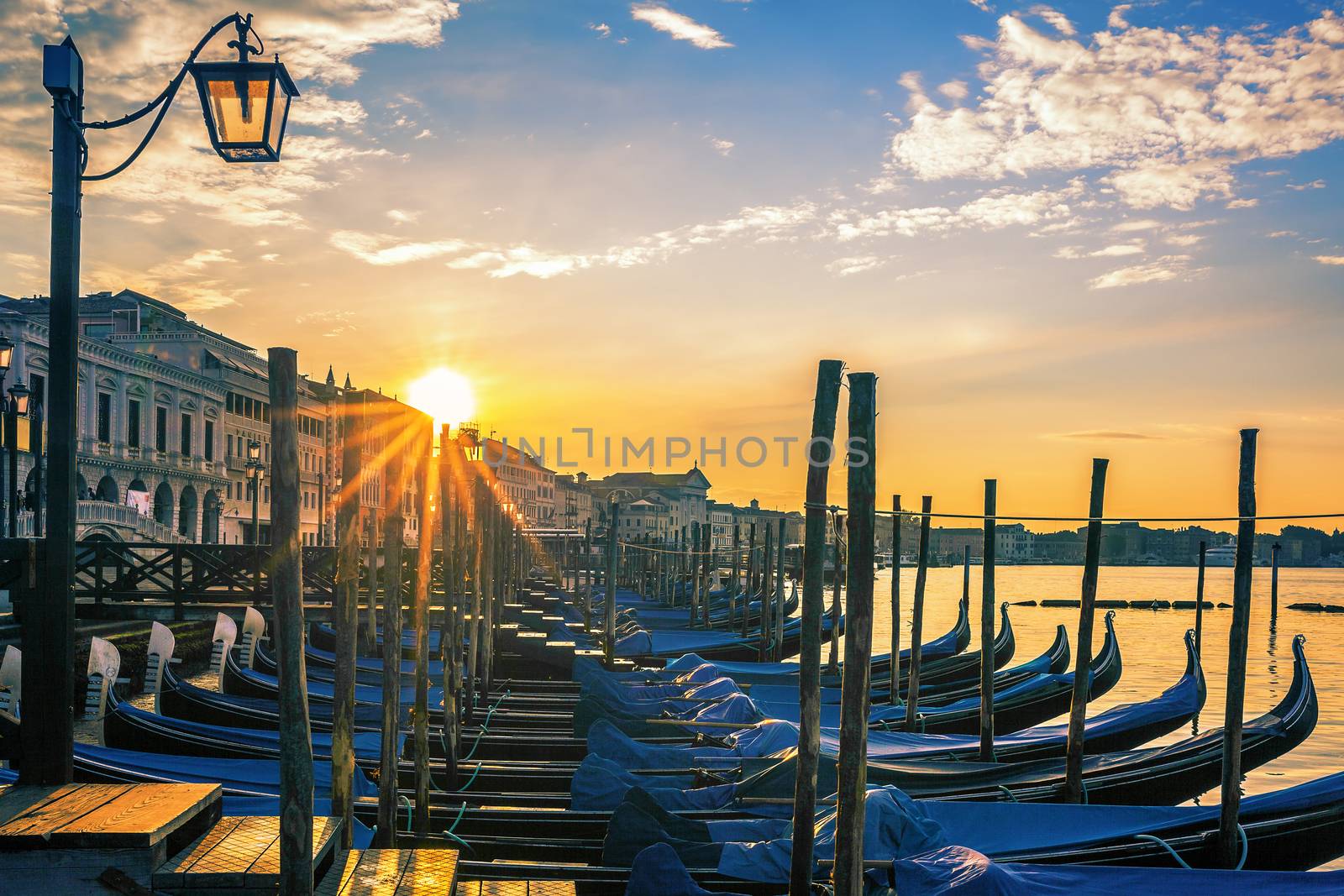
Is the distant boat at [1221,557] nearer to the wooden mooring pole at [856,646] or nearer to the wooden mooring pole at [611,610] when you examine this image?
the wooden mooring pole at [611,610]

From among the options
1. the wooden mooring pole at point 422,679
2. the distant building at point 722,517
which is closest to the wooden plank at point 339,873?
the wooden mooring pole at point 422,679

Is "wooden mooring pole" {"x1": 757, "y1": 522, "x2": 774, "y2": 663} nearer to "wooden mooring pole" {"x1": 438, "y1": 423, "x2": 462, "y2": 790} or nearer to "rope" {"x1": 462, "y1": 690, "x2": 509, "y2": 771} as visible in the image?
"wooden mooring pole" {"x1": 438, "y1": 423, "x2": 462, "y2": 790}

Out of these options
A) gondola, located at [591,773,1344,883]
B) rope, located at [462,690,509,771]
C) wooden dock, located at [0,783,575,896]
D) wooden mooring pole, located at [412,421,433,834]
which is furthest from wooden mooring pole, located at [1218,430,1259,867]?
rope, located at [462,690,509,771]

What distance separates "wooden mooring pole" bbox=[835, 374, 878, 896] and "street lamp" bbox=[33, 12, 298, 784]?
2923 millimetres

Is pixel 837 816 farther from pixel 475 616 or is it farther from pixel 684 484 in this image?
pixel 684 484

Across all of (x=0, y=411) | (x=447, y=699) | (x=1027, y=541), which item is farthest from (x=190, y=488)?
(x=1027, y=541)

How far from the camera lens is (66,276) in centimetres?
438

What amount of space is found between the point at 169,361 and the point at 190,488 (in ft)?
17.4

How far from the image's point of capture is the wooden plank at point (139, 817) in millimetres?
3668

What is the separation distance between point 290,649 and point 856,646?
262cm

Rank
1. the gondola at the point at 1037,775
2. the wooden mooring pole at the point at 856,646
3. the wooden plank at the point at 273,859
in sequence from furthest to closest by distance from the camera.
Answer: the gondola at the point at 1037,775 < the wooden mooring pole at the point at 856,646 < the wooden plank at the point at 273,859

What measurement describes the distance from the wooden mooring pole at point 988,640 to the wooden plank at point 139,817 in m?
6.38

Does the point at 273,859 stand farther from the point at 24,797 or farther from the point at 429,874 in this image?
the point at 24,797

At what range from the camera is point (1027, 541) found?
562 ft
